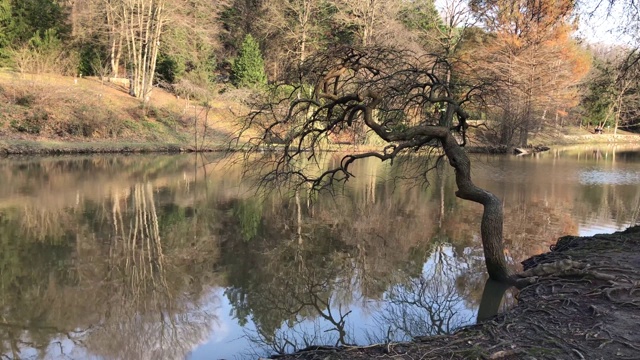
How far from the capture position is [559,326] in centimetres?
485

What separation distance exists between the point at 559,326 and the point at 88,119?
25698 mm

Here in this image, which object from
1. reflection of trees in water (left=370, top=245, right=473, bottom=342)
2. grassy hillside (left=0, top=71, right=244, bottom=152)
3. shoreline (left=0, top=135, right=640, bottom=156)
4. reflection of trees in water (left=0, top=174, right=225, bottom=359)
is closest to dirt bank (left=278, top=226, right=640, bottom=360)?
reflection of trees in water (left=370, top=245, right=473, bottom=342)

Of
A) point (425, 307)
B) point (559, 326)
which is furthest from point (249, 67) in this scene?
point (559, 326)

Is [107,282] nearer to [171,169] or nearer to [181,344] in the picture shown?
[181,344]

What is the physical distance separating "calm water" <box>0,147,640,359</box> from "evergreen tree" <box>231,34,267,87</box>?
19506 millimetres

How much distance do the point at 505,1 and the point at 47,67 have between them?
30.6 metres

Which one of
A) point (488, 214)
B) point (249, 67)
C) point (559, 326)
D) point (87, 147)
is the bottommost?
point (559, 326)

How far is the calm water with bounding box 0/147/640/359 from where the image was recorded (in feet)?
18.9

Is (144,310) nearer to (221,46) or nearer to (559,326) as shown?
(559,326)

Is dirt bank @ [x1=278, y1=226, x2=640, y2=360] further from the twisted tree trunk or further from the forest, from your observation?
the forest

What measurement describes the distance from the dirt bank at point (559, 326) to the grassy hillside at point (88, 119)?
16252 millimetres

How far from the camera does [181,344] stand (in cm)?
557

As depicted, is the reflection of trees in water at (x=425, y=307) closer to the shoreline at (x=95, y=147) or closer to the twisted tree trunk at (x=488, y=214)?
the twisted tree trunk at (x=488, y=214)

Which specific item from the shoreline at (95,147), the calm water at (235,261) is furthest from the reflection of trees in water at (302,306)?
the shoreline at (95,147)
